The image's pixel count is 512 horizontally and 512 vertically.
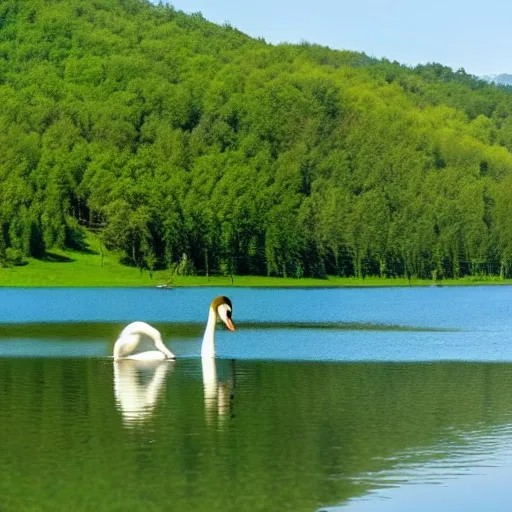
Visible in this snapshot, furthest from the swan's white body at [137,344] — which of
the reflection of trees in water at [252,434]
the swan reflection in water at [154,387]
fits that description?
the reflection of trees in water at [252,434]

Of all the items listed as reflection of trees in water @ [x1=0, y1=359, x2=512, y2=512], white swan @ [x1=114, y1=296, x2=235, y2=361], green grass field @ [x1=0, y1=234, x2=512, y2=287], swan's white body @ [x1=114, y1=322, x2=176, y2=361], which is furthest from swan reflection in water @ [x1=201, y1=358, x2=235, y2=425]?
green grass field @ [x1=0, y1=234, x2=512, y2=287]

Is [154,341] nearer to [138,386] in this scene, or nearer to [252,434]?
[138,386]

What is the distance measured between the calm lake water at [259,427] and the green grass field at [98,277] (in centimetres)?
10158

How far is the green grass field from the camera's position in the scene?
15450cm

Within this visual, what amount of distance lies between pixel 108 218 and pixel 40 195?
48.2 ft

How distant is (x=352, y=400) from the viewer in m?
31.1

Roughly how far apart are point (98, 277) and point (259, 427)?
13504cm

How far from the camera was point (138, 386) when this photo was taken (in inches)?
1345

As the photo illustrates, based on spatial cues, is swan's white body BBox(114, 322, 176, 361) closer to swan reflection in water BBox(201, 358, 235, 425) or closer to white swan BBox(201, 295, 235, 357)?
white swan BBox(201, 295, 235, 357)

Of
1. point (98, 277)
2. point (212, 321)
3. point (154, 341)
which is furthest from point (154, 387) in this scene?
point (98, 277)

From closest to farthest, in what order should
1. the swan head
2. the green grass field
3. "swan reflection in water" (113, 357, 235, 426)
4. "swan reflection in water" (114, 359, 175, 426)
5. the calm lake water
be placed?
1. the calm lake water
2. "swan reflection in water" (113, 357, 235, 426)
3. "swan reflection in water" (114, 359, 175, 426)
4. the swan head
5. the green grass field

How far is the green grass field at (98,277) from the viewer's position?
15450 centimetres

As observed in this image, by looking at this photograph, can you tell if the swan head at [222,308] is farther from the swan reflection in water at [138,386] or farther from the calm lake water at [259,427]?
the swan reflection in water at [138,386]

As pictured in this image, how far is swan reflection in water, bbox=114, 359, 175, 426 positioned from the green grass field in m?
110
